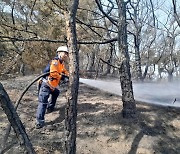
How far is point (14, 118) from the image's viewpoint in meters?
2.97

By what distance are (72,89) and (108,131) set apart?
1.94m

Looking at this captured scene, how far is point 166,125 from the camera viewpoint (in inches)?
225

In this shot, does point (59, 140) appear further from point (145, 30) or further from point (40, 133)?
point (145, 30)

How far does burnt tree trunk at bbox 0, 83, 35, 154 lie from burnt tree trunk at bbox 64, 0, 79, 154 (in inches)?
25.8

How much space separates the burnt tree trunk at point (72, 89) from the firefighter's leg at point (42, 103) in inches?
73.9

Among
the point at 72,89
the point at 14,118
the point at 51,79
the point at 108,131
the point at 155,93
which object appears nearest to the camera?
the point at 14,118

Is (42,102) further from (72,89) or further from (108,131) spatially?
(72,89)

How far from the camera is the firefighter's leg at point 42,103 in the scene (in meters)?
5.39

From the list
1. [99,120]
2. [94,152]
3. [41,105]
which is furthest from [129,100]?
[41,105]

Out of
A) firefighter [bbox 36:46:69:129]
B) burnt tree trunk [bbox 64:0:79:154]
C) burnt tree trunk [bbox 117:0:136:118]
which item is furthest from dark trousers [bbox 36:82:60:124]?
burnt tree trunk [bbox 64:0:79:154]

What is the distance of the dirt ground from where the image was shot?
479cm

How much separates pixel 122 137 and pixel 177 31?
26.1 m

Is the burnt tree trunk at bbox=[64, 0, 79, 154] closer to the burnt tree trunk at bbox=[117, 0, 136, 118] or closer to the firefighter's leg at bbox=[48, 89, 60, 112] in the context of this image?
the burnt tree trunk at bbox=[117, 0, 136, 118]

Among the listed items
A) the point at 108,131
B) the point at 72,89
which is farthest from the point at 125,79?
the point at 72,89
